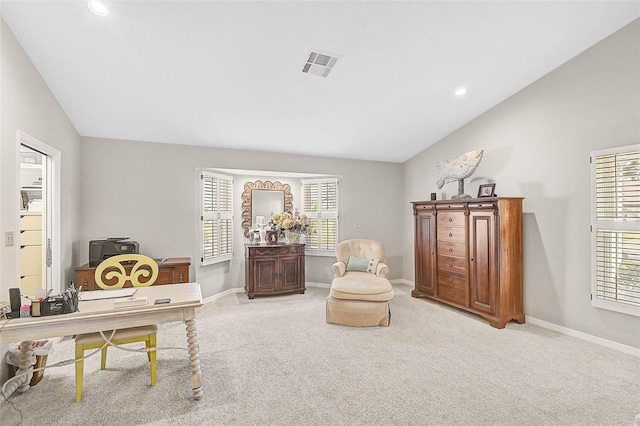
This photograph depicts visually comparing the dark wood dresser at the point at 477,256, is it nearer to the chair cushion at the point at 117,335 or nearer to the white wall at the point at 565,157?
the white wall at the point at 565,157

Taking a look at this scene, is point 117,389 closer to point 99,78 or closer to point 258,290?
point 258,290

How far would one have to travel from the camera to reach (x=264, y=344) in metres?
3.14

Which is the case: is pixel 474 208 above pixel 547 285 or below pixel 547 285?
above

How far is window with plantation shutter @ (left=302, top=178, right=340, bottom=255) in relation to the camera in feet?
18.5

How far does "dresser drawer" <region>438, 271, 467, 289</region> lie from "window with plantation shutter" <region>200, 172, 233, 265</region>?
3521mm

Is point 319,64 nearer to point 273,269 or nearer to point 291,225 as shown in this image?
point 291,225

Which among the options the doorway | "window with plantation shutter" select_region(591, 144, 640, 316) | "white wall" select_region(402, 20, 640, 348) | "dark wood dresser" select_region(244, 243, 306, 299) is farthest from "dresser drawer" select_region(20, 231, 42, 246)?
"window with plantation shutter" select_region(591, 144, 640, 316)

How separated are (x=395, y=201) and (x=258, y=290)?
320 cm

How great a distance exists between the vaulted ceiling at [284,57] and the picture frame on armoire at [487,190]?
3.71 ft

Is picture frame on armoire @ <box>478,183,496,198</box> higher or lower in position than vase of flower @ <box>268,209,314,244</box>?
higher

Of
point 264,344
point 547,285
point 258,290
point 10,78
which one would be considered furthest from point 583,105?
point 10,78

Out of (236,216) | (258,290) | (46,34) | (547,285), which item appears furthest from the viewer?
A: (236,216)

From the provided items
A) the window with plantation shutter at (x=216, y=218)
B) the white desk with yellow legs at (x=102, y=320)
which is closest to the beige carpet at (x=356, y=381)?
the white desk with yellow legs at (x=102, y=320)

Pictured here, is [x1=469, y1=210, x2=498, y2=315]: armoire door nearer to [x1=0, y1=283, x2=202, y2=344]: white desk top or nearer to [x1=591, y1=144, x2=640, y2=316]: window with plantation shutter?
[x1=591, y1=144, x2=640, y2=316]: window with plantation shutter
